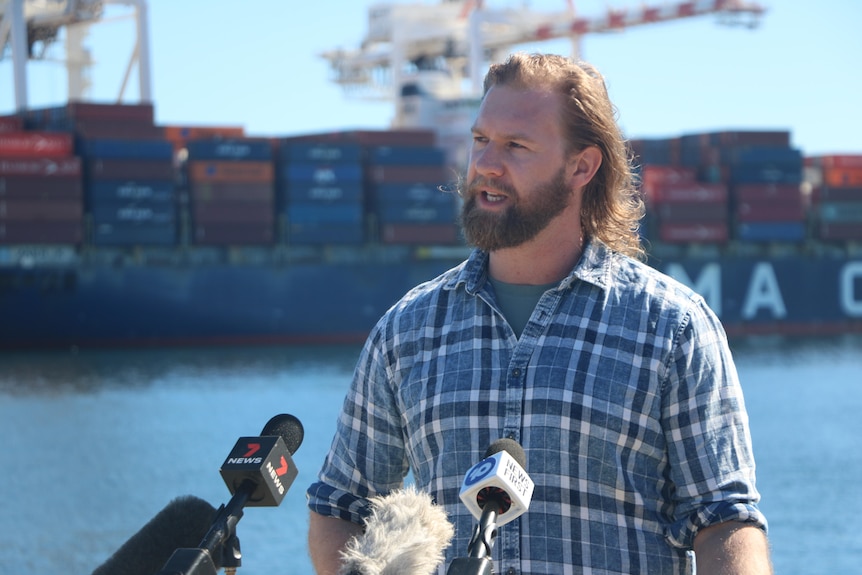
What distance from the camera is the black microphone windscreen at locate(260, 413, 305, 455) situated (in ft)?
5.92

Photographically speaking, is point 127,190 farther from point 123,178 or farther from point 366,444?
point 366,444

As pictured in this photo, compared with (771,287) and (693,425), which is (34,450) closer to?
(693,425)

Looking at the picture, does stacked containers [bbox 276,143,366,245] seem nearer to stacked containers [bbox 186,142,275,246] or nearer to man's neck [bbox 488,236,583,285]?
stacked containers [bbox 186,142,275,246]

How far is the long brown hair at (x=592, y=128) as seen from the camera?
7.07ft

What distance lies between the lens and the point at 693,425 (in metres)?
1.98

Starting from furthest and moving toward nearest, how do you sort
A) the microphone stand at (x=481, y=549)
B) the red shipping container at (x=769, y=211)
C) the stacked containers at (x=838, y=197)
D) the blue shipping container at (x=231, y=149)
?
the stacked containers at (x=838, y=197) → the red shipping container at (x=769, y=211) → the blue shipping container at (x=231, y=149) → the microphone stand at (x=481, y=549)

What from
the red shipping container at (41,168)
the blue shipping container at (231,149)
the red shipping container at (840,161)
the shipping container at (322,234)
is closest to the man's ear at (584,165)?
the red shipping container at (41,168)

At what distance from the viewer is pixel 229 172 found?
33875 millimetres

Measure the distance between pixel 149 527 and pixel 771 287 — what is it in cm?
3912

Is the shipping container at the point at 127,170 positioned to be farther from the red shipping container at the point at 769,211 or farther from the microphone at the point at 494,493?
the microphone at the point at 494,493

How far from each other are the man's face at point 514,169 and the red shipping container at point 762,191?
37.5 m

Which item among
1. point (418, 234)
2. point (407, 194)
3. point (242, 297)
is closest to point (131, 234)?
point (242, 297)

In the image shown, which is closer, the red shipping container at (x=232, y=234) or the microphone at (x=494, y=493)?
the microphone at (x=494, y=493)

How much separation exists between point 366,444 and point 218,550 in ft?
1.95
